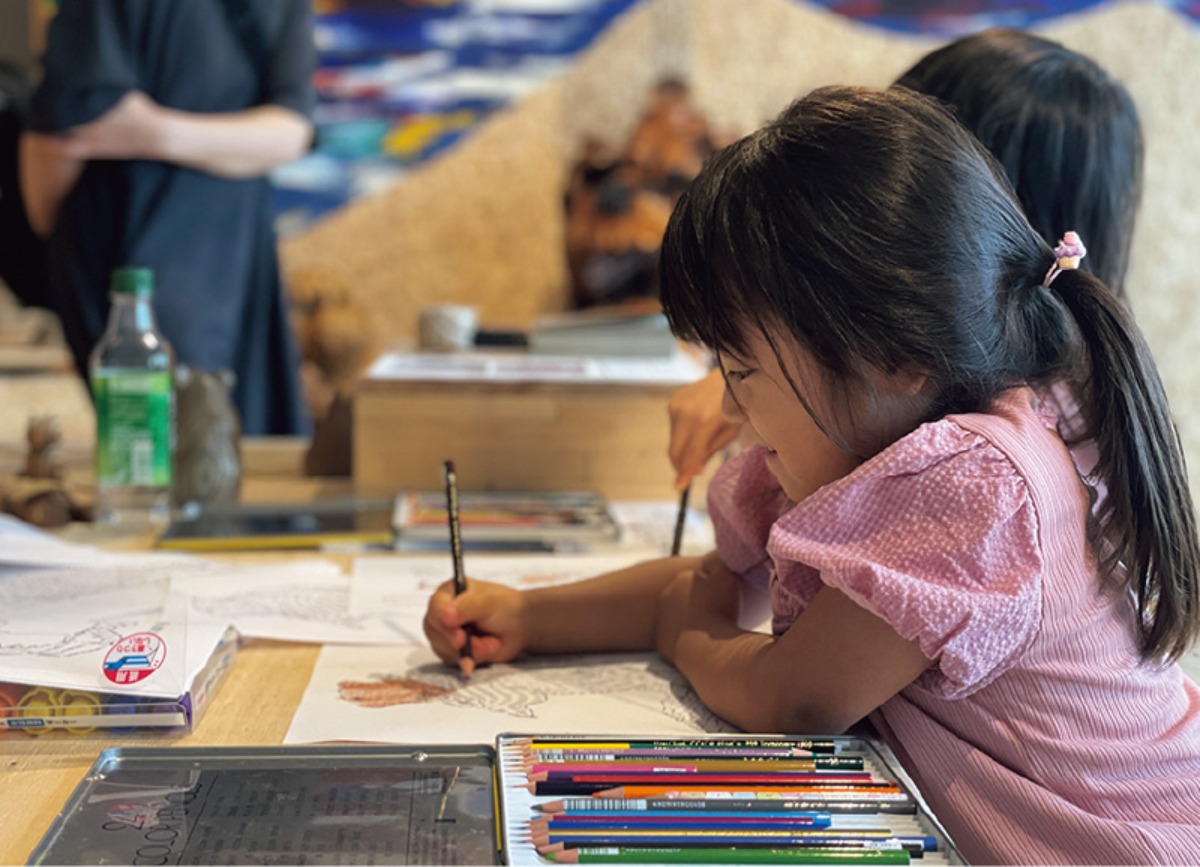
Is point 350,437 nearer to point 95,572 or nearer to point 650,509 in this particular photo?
point 650,509

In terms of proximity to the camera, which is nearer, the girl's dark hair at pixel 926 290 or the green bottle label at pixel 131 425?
the girl's dark hair at pixel 926 290

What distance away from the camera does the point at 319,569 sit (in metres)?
1.05

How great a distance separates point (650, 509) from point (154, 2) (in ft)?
3.77

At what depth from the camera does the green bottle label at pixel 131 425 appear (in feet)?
3.85

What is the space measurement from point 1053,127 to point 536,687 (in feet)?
1.80

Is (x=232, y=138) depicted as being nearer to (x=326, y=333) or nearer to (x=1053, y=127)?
(x=326, y=333)

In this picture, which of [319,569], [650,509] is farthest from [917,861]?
[650,509]

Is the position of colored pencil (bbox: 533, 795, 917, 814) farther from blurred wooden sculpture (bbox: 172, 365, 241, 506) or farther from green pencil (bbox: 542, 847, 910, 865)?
blurred wooden sculpture (bbox: 172, 365, 241, 506)

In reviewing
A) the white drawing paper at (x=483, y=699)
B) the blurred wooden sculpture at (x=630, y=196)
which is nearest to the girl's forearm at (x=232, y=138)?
the blurred wooden sculpture at (x=630, y=196)

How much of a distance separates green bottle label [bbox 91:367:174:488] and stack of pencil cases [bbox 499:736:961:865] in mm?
690

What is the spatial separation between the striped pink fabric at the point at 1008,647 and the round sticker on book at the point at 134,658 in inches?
13.8

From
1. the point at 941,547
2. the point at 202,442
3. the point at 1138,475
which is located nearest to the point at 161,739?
the point at 941,547

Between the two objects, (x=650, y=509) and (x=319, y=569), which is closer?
(x=319, y=569)

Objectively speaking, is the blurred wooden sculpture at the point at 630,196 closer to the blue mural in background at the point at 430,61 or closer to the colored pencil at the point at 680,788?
the blue mural in background at the point at 430,61
